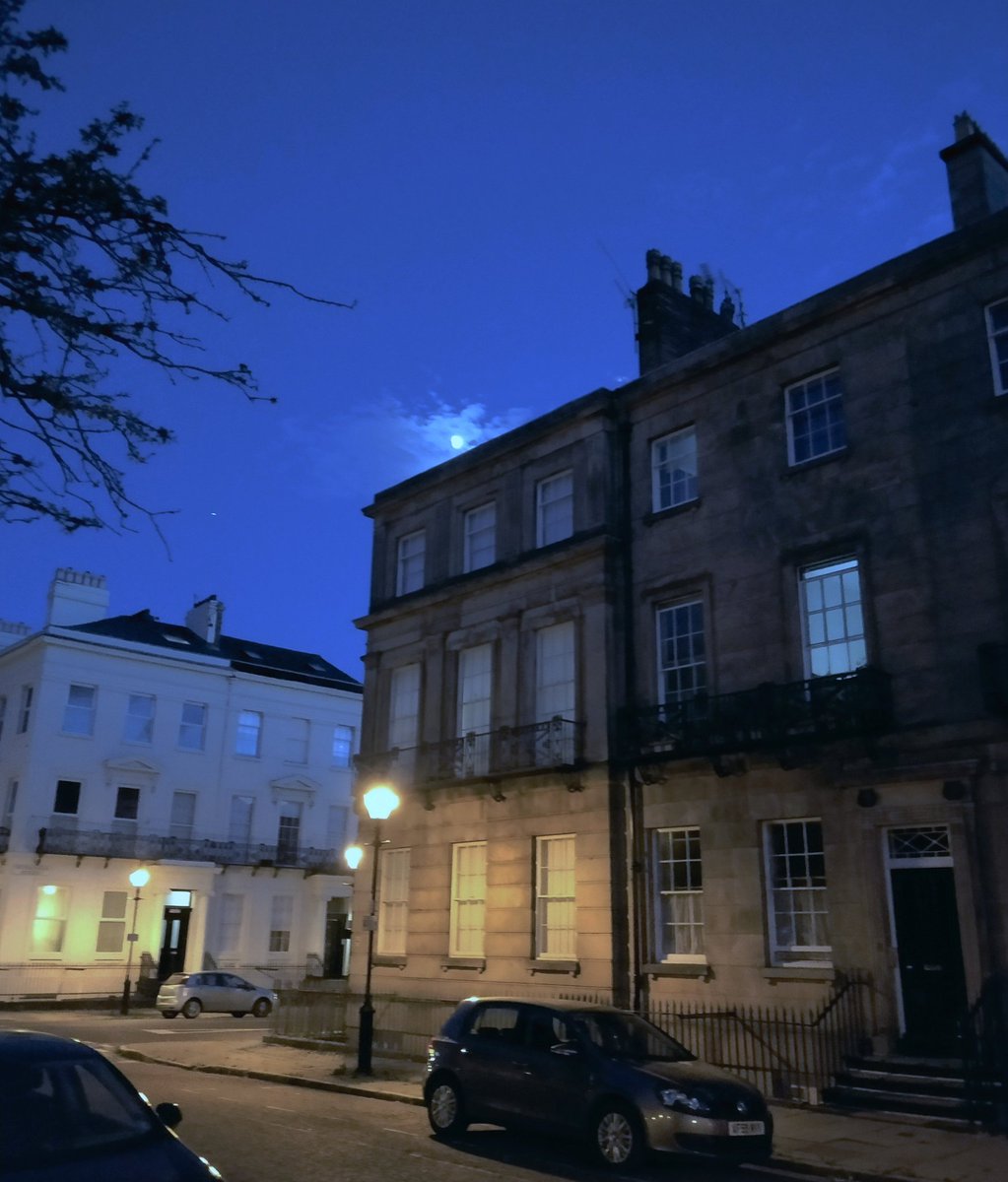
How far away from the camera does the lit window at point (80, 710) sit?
1558 inches

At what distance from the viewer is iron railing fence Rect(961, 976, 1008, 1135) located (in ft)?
41.6

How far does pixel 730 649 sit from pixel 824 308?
19.9 ft

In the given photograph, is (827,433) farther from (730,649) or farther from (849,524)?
(730,649)

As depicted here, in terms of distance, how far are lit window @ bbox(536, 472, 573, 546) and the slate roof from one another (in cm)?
2440

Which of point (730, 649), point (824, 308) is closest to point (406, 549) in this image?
point (730, 649)

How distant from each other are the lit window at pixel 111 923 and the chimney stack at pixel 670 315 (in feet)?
93.4

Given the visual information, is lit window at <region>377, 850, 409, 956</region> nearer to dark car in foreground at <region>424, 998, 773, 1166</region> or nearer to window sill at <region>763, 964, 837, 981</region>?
window sill at <region>763, 964, 837, 981</region>

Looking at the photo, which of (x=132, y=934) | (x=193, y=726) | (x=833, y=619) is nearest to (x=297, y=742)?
(x=193, y=726)

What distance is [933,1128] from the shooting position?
1270 cm

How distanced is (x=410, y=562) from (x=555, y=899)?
9.57 meters

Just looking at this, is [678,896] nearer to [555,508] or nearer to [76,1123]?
[555,508]

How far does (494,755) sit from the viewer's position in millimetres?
21547

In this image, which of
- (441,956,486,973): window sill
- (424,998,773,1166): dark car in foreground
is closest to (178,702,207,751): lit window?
(441,956,486,973): window sill

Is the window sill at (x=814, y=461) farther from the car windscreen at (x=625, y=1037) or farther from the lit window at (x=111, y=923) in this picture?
the lit window at (x=111, y=923)
